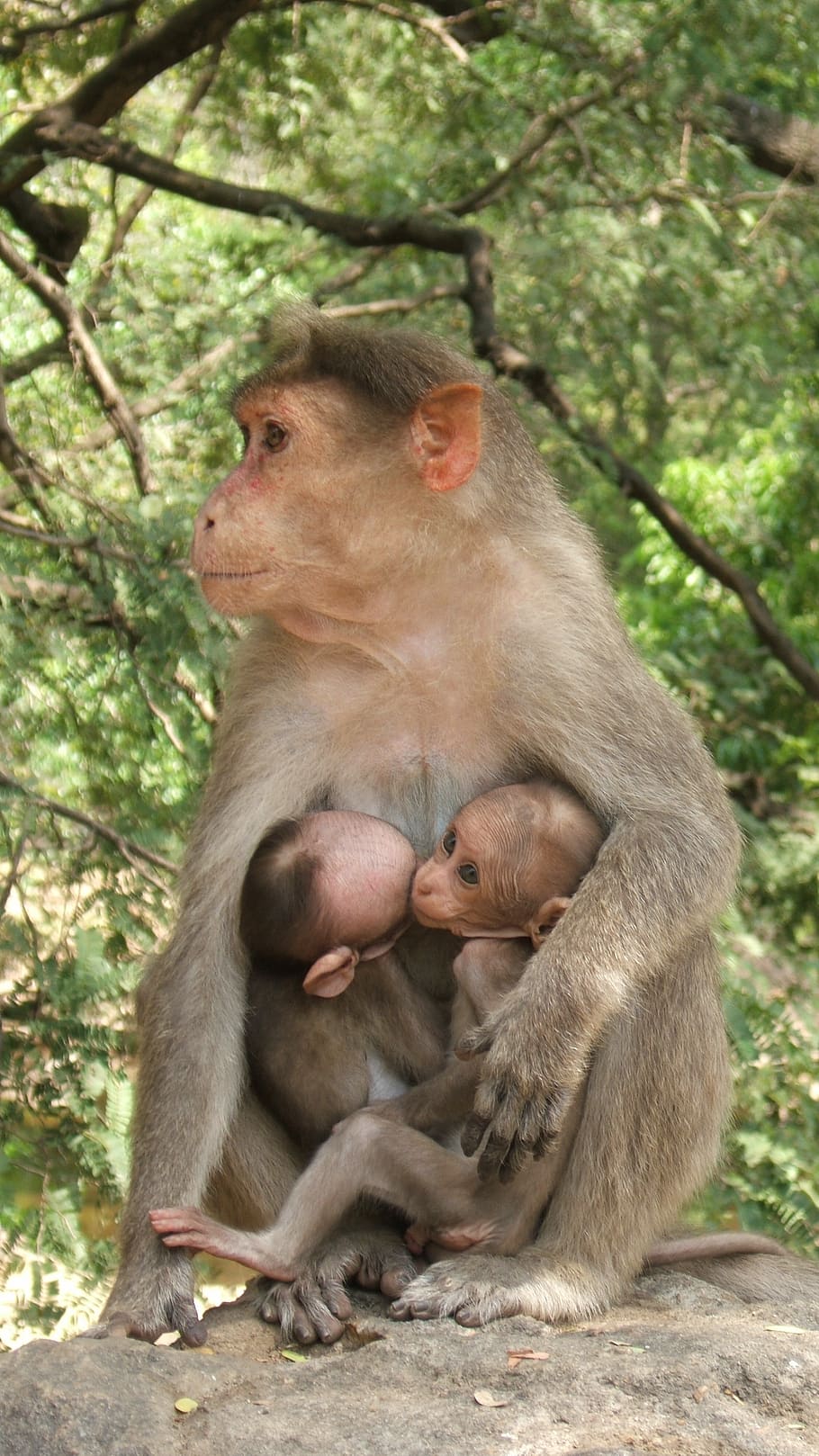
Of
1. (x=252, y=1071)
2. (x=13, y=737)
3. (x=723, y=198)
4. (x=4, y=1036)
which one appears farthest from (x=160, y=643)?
(x=723, y=198)

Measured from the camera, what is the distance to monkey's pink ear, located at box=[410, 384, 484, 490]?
3.80 metres

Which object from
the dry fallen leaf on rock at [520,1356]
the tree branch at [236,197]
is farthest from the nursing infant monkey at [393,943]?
the tree branch at [236,197]

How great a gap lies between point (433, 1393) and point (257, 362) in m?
4.02

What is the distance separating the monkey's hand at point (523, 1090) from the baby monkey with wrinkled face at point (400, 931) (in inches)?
3.8

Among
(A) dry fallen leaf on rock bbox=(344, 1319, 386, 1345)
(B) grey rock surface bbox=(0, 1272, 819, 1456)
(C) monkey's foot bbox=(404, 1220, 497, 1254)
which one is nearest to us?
(B) grey rock surface bbox=(0, 1272, 819, 1456)

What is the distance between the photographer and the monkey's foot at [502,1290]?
339 centimetres

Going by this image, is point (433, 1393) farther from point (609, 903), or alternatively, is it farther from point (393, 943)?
point (393, 943)

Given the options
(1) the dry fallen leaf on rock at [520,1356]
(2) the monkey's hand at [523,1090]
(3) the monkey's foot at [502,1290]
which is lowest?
(3) the monkey's foot at [502,1290]

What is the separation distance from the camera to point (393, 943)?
13.0ft

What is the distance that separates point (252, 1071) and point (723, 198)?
527 cm

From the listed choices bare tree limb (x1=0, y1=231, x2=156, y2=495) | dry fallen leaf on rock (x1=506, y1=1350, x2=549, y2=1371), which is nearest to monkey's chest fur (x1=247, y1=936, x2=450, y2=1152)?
dry fallen leaf on rock (x1=506, y1=1350, x2=549, y2=1371)

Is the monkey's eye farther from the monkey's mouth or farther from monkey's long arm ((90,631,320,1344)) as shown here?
the monkey's mouth

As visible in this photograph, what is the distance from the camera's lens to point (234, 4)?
6.47 meters

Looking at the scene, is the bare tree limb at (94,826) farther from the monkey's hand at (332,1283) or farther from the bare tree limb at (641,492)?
the bare tree limb at (641,492)
